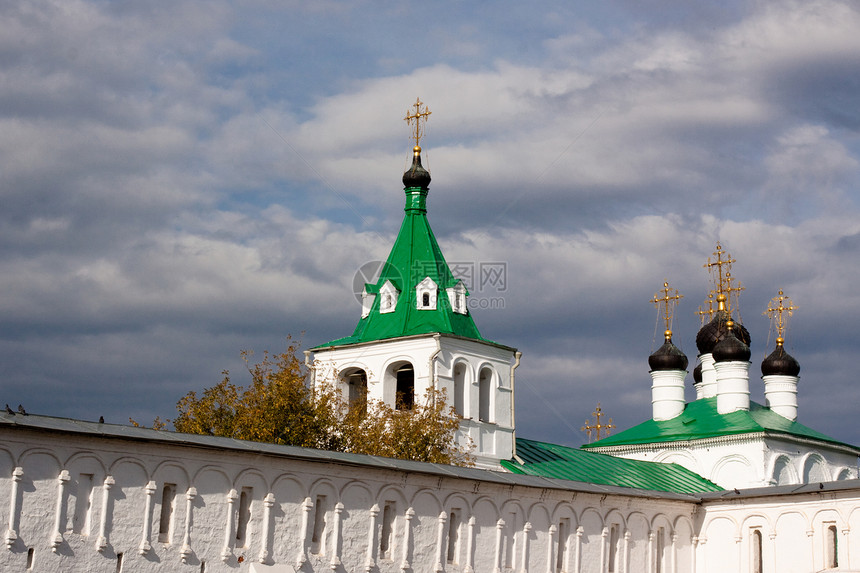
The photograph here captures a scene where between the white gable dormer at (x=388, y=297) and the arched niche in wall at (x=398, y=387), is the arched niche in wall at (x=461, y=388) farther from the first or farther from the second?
the white gable dormer at (x=388, y=297)

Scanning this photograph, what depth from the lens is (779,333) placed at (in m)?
34.2

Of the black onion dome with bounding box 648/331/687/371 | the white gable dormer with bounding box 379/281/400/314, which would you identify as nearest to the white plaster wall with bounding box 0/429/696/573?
the white gable dormer with bounding box 379/281/400/314

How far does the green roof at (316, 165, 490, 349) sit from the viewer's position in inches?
984

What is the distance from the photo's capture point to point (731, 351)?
1241 inches

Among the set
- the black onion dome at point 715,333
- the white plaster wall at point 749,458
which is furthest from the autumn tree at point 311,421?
the black onion dome at point 715,333

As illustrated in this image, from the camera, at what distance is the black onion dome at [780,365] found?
109ft

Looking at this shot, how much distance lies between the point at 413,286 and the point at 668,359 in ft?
36.2

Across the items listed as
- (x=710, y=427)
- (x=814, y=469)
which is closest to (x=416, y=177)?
(x=710, y=427)

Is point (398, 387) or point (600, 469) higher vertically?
point (398, 387)

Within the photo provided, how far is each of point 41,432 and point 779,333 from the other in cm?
2472

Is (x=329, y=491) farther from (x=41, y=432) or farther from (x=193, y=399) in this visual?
(x=193, y=399)

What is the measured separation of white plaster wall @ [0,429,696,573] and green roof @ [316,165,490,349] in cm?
624

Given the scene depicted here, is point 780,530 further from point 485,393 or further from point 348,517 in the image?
point 348,517

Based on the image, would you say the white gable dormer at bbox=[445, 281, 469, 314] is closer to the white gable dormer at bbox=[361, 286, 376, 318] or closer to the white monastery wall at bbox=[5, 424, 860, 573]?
the white gable dormer at bbox=[361, 286, 376, 318]
